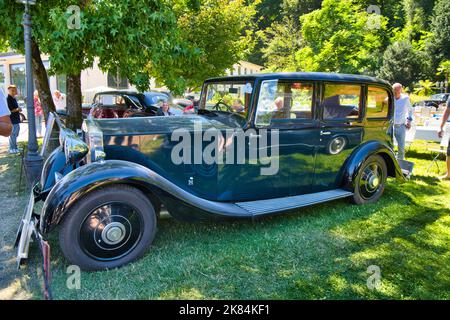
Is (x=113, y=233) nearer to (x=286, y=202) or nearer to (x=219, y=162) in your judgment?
(x=219, y=162)

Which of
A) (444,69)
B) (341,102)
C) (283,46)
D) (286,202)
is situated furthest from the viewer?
(444,69)

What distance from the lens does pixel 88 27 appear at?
16.3 ft

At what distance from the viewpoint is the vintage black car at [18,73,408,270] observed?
314 cm

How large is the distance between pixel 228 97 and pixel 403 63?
116 ft

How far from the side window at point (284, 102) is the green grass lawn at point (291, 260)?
1.32m

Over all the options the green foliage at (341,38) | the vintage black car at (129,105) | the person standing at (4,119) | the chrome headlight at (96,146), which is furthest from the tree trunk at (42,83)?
the green foliage at (341,38)

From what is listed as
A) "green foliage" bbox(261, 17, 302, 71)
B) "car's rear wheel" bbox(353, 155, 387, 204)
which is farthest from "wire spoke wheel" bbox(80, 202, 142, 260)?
"green foliage" bbox(261, 17, 302, 71)

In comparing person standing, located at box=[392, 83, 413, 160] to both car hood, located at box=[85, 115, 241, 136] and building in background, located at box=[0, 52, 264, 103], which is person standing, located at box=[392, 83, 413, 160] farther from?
building in background, located at box=[0, 52, 264, 103]

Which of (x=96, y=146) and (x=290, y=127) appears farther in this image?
(x=290, y=127)

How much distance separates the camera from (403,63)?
33969 mm

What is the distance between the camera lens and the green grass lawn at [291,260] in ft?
9.65

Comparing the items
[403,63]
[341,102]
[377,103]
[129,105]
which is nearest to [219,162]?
[341,102]

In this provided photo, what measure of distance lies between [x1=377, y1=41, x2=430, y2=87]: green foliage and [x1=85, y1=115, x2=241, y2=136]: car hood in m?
34.9
